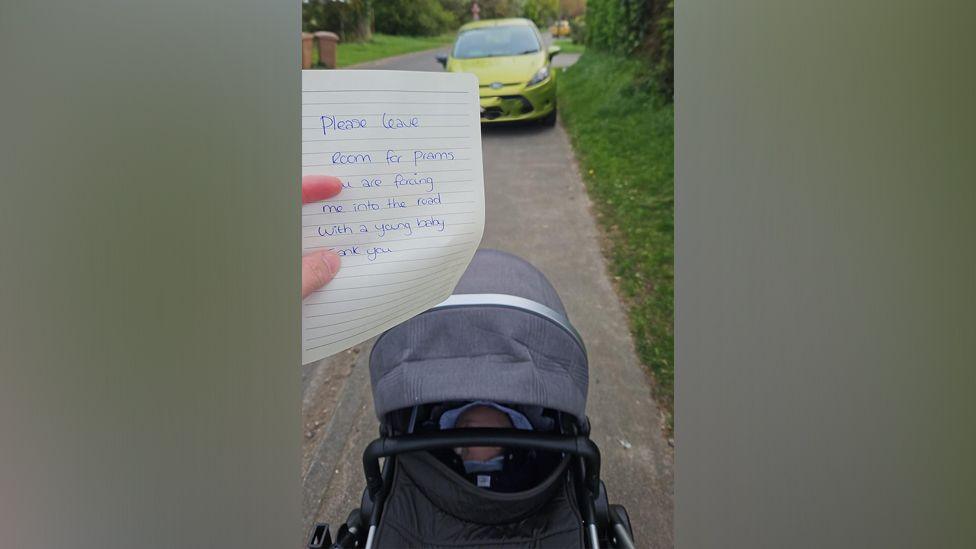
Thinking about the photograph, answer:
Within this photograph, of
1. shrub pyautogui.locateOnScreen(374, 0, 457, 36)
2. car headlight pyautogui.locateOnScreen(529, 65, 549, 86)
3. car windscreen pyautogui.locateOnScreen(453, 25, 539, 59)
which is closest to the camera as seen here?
car windscreen pyautogui.locateOnScreen(453, 25, 539, 59)

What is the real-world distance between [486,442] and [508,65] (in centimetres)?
557

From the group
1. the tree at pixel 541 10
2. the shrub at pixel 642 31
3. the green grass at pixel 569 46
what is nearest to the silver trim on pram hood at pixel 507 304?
the shrub at pixel 642 31

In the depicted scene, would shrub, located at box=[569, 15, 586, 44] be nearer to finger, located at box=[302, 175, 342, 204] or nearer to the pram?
the pram

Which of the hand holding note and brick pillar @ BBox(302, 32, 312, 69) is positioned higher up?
brick pillar @ BBox(302, 32, 312, 69)

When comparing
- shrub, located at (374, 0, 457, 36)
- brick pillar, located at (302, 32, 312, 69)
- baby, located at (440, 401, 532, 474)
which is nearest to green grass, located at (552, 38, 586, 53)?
shrub, located at (374, 0, 457, 36)

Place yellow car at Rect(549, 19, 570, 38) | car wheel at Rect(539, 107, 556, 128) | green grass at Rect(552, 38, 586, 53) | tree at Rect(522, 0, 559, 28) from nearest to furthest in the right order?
car wheel at Rect(539, 107, 556, 128)
green grass at Rect(552, 38, 586, 53)
tree at Rect(522, 0, 559, 28)
yellow car at Rect(549, 19, 570, 38)

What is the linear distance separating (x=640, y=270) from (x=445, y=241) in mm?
3825

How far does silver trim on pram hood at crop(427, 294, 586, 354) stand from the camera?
1737 mm

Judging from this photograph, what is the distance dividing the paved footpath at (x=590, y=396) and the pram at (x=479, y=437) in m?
0.92

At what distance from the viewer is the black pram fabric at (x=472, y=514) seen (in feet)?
5.22

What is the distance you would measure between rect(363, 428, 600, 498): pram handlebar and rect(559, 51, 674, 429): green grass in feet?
5.50

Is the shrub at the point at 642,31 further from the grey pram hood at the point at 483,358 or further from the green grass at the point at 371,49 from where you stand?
the grey pram hood at the point at 483,358
